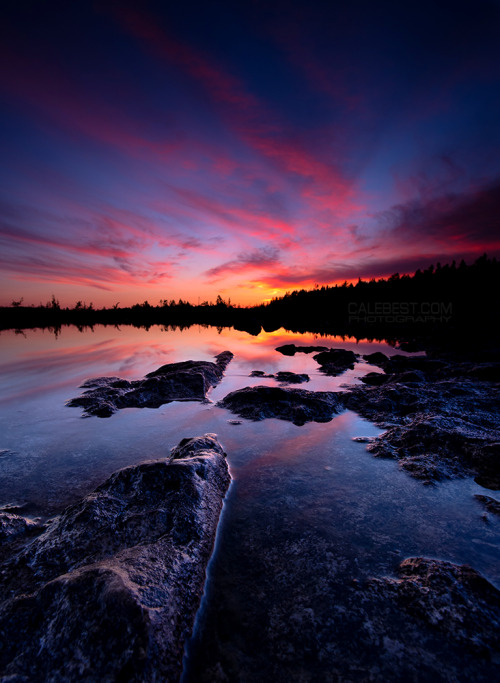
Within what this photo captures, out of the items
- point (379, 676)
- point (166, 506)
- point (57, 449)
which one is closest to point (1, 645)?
point (166, 506)

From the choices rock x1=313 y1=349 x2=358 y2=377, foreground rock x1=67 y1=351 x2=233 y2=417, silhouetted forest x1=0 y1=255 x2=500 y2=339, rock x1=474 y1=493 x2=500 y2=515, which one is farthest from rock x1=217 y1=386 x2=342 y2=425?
silhouetted forest x1=0 y1=255 x2=500 y2=339

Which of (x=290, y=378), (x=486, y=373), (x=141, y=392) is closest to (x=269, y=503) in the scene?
(x=141, y=392)

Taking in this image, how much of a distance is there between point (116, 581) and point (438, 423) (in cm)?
631

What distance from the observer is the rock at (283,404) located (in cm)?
708

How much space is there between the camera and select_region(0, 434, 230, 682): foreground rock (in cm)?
174

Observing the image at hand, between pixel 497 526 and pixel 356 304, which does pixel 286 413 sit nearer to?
pixel 497 526

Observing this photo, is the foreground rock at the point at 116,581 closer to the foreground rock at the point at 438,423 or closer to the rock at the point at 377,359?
the foreground rock at the point at 438,423

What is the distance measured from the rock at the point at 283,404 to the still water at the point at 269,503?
341 millimetres

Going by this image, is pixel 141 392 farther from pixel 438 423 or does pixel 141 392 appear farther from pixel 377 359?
pixel 377 359

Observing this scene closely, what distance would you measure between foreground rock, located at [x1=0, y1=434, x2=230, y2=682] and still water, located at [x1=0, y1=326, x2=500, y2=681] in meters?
0.33

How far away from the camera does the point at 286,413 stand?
720 centimetres

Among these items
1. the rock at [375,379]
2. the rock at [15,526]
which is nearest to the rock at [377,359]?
the rock at [375,379]

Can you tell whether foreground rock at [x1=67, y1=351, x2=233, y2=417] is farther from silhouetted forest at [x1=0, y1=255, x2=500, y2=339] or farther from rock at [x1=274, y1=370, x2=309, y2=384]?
silhouetted forest at [x1=0, y1=255, x2=500, y2=339]

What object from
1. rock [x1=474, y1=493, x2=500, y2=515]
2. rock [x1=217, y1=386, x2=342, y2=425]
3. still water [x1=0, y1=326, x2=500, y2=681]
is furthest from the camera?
rock [x1=217, y1=386, x2=342, y2=425]
